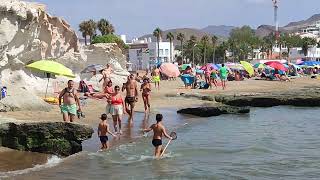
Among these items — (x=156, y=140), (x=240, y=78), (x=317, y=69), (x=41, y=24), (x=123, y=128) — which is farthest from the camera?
(x=317, y=69)

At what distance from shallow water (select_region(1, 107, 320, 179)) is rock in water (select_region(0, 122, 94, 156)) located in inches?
15.2

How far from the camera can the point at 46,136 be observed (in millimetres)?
9648

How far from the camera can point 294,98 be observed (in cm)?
2191

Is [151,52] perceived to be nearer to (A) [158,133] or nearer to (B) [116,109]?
(B) [116,109]

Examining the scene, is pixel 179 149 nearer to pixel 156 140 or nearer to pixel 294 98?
pixel 156 140

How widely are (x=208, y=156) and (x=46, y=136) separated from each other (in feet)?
11.2

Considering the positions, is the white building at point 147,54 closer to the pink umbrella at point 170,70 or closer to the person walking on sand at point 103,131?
the pink umbrella at point 170,70

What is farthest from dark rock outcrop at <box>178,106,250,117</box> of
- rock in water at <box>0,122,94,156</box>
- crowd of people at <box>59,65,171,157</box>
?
rock in water at <box>0,122,94,156</box>

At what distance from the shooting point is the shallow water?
28.5ft

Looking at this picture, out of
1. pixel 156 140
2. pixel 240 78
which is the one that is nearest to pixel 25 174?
pixel 156 140

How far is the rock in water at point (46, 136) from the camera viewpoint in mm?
9594

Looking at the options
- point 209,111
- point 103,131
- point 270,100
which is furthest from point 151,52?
point 103,131

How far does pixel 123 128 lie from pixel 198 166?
432cm

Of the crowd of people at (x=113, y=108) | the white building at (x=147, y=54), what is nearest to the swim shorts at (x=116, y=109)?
the crowd of people at (x=113, y=108)
